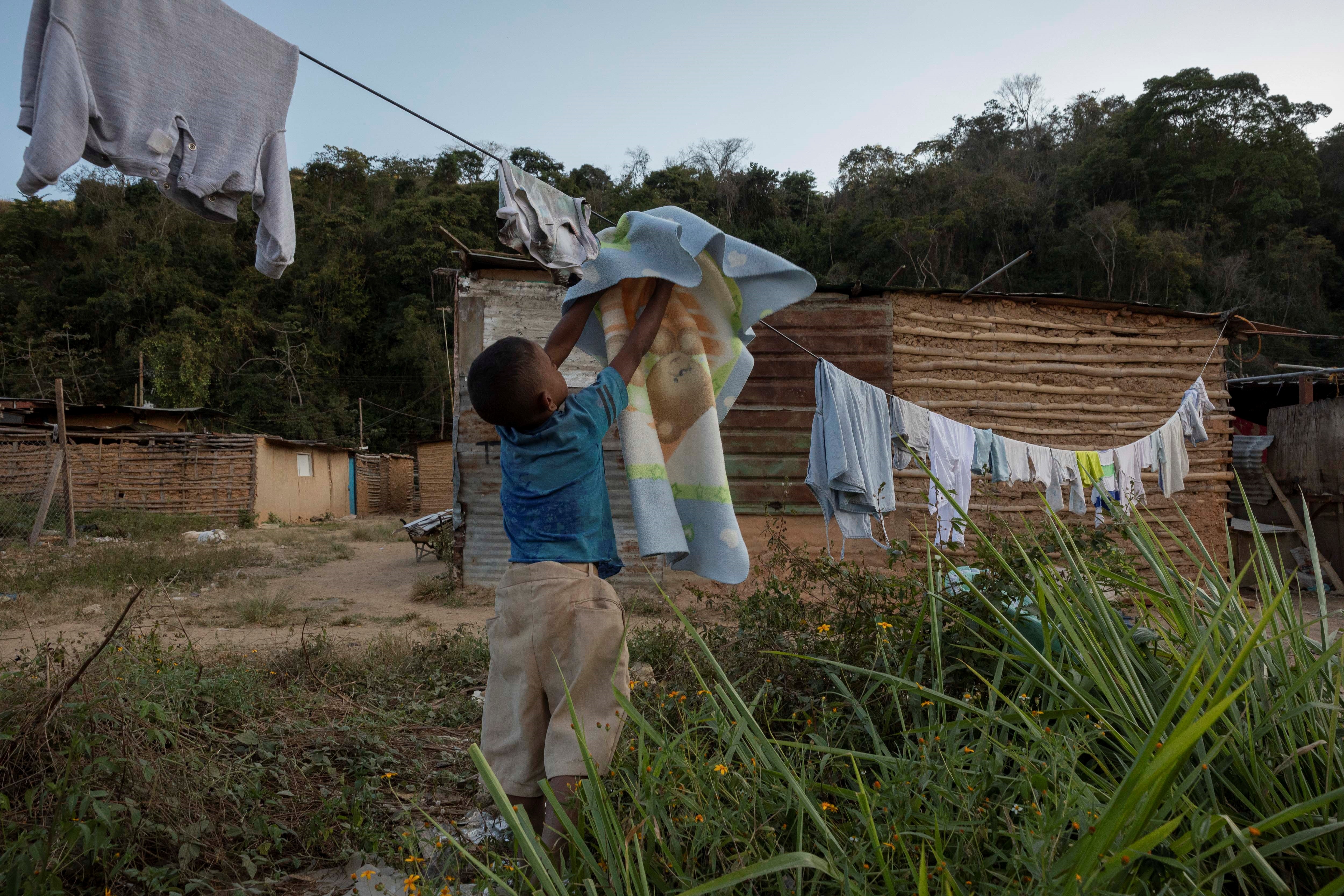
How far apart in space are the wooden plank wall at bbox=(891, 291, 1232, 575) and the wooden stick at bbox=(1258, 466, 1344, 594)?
79.5 inches

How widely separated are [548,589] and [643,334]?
2.62ft

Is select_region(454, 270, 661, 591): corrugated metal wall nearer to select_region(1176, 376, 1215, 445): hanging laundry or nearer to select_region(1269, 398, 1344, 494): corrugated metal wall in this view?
select_region(1176, 376, 1215, 445): hanging laundry

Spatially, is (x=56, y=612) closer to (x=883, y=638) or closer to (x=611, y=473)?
(x=611, y=473)

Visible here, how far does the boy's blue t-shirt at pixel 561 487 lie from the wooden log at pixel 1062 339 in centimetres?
617

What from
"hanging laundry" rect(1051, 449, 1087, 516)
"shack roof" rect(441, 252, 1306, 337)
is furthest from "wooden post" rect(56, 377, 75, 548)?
"hanging laundry" rect(1051, 449, 1087, 516)

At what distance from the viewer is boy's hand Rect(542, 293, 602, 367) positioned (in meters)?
2.29

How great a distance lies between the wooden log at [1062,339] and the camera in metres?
7.64

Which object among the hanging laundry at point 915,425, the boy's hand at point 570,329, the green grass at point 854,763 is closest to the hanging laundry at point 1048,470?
the hanging laundry at point 915,425

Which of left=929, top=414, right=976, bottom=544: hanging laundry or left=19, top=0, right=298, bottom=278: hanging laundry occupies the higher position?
left=19, top=0, right=298, bottom=278: hanging laundry

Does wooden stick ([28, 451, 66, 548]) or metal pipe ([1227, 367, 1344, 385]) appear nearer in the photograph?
metal pipe ([1227, 367, 1344, 385])

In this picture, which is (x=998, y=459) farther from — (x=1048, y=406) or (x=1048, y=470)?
(x=1048, y=406)

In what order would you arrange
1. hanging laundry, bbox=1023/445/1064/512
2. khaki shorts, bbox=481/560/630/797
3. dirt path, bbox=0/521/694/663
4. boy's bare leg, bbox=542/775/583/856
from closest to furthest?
1. boy's bare leg, bbox=542/775/583/856
2. khaki shorts, bbox=481/560/630/797
3. dirt path, bbox=0/521/694/663
4. hanging laundry, bbox=1023/445/1064/512

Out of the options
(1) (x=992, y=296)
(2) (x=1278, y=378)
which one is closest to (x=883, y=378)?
(1) (x=992, y=296)

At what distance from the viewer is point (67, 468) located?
10680mm
